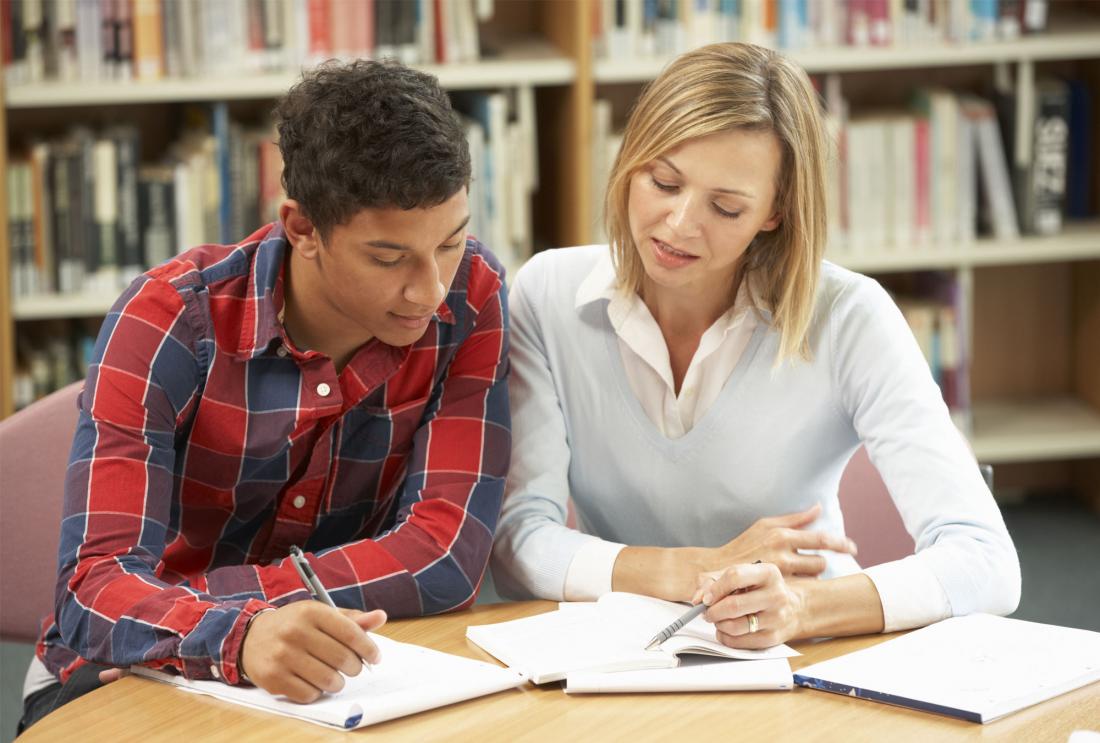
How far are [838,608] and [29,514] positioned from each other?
104 cm

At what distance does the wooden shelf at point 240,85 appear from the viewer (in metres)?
2.97

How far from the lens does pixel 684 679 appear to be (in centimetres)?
135

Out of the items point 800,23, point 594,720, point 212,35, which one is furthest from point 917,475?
point 212,35

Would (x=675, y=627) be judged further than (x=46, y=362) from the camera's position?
No

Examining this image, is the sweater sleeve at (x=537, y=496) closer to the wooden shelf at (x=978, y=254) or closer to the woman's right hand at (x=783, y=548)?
the woman's right hand at (x=783, y=548)

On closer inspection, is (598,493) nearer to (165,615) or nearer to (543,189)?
(165,615)

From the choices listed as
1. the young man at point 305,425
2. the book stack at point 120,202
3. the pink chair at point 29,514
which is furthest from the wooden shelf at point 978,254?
the pink chair at point 29,514

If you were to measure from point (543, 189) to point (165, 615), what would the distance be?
2199mm

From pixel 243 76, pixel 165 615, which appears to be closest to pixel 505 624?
pixel 165 615

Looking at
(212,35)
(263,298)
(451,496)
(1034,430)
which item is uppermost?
(212,35)

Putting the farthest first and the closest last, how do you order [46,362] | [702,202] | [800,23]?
1. [800,23]
2. [46,362]
3. [702,202]

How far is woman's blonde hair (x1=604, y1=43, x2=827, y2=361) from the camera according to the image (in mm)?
1653

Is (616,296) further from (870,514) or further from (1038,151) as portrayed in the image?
(1038,151)

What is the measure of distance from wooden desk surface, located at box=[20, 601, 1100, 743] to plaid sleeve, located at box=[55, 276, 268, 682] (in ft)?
0.19
